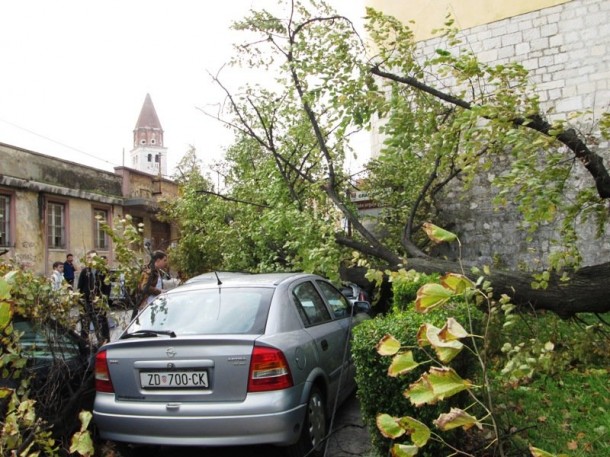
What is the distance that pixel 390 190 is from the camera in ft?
41.0

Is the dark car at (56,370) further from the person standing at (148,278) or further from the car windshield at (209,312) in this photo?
the person standing at (148,278)

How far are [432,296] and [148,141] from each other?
114 meters

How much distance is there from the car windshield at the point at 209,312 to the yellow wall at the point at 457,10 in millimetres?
9798

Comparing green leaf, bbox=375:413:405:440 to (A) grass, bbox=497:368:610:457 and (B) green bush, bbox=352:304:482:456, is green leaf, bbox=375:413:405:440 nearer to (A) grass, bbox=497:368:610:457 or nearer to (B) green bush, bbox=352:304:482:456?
(B) green bush, bbox=352:304:482:456

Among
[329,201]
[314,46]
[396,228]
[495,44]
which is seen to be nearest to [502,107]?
[314,46]

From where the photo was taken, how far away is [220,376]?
156 inches

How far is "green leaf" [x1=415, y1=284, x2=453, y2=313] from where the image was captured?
79.3 inches

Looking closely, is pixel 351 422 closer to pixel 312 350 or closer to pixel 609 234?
pixel 312 350

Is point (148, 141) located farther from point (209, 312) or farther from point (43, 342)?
point (209, 312)

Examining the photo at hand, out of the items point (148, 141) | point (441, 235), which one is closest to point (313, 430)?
point (441, 235)

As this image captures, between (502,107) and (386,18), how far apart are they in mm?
2080

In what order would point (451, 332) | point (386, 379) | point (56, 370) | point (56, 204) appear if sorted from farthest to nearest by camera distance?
1. point (56, 204)
2. point (56, 370)
3. point (386, 379)
4. point (451, 332)

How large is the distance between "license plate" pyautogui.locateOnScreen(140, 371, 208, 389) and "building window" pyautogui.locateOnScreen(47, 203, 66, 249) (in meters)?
18.3

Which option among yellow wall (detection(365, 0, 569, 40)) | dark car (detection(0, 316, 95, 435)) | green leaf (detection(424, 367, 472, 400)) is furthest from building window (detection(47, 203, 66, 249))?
green leaf (detection(424, 367, 472, 400))
